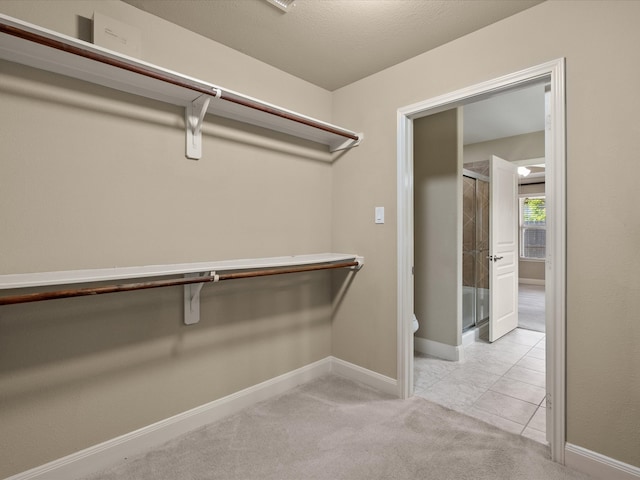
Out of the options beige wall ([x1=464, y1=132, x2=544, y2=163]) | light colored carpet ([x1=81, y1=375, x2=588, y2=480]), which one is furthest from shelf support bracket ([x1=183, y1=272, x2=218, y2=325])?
beige wall ([x1=464, y1=132, x2=544, y2=163])

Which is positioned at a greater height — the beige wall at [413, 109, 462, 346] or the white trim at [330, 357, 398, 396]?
the beige wall at [413, 109, 462, 346]

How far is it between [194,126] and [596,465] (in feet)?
8.76

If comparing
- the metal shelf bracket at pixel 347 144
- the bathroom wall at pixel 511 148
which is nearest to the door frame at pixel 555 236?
the metal shelf bracket at pixel 347 144

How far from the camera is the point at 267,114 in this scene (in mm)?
2109

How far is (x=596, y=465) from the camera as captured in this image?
62.4 inches

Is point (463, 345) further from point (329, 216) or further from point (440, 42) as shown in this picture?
point (440, 42)

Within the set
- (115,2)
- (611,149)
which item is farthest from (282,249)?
(611,149)

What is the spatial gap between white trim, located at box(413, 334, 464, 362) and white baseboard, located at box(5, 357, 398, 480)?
95 centimetres

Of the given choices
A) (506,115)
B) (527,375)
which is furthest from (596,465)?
(506,115)

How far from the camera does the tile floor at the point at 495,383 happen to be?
6.94 feet

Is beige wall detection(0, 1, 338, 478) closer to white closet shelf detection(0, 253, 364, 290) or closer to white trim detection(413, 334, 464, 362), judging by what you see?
white closet shelf detection(0, 253, 364, 290)

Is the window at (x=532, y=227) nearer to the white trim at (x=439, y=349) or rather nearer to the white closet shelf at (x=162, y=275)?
the white trim at (x=439, y=349)

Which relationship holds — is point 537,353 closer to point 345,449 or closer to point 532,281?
point 345,449

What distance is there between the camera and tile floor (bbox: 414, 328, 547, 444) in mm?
2115
